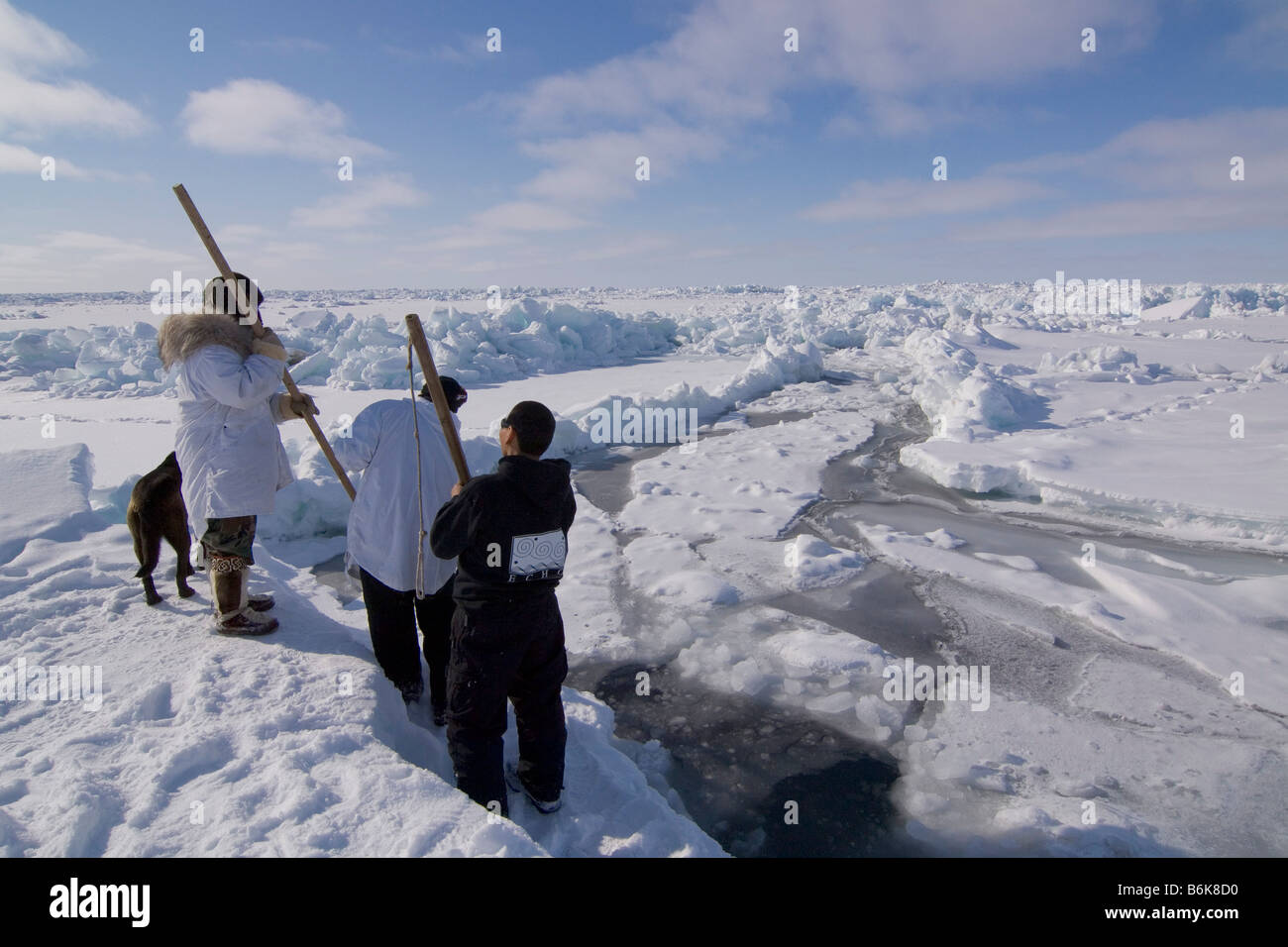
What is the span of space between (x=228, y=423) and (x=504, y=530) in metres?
1.23

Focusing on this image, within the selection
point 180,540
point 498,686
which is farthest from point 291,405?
point 498,686

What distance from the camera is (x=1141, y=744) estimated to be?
9.74 ft

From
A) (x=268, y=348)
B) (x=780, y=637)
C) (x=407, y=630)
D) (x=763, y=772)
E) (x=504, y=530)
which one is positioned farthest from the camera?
(x=780, y=637)

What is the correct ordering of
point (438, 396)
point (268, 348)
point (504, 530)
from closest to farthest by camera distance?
point (504, 530), point (438, 396), point (268, 348)

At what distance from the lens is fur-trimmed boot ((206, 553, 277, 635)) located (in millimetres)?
2453

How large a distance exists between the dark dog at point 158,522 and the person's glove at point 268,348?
80 centimetres

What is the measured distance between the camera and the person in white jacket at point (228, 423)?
7.35 ft

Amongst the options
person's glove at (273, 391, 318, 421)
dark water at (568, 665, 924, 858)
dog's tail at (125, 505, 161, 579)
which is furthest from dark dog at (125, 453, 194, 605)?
dark water at (568, 665, 924, 858)

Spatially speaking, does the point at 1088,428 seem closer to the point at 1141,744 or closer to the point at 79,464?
the point at 1141,744

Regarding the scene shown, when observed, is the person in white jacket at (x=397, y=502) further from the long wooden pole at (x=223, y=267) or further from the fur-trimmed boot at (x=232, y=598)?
the fur-trimmed boot at (x=232, y=598)

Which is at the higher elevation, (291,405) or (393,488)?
(291,405)

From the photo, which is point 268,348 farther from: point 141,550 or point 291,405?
point 141,550

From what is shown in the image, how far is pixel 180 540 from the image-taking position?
9.34ft

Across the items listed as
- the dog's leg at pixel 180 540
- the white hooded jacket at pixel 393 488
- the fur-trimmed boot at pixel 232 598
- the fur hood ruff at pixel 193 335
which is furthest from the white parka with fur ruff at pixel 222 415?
the dog's leg at pixel 180 540
